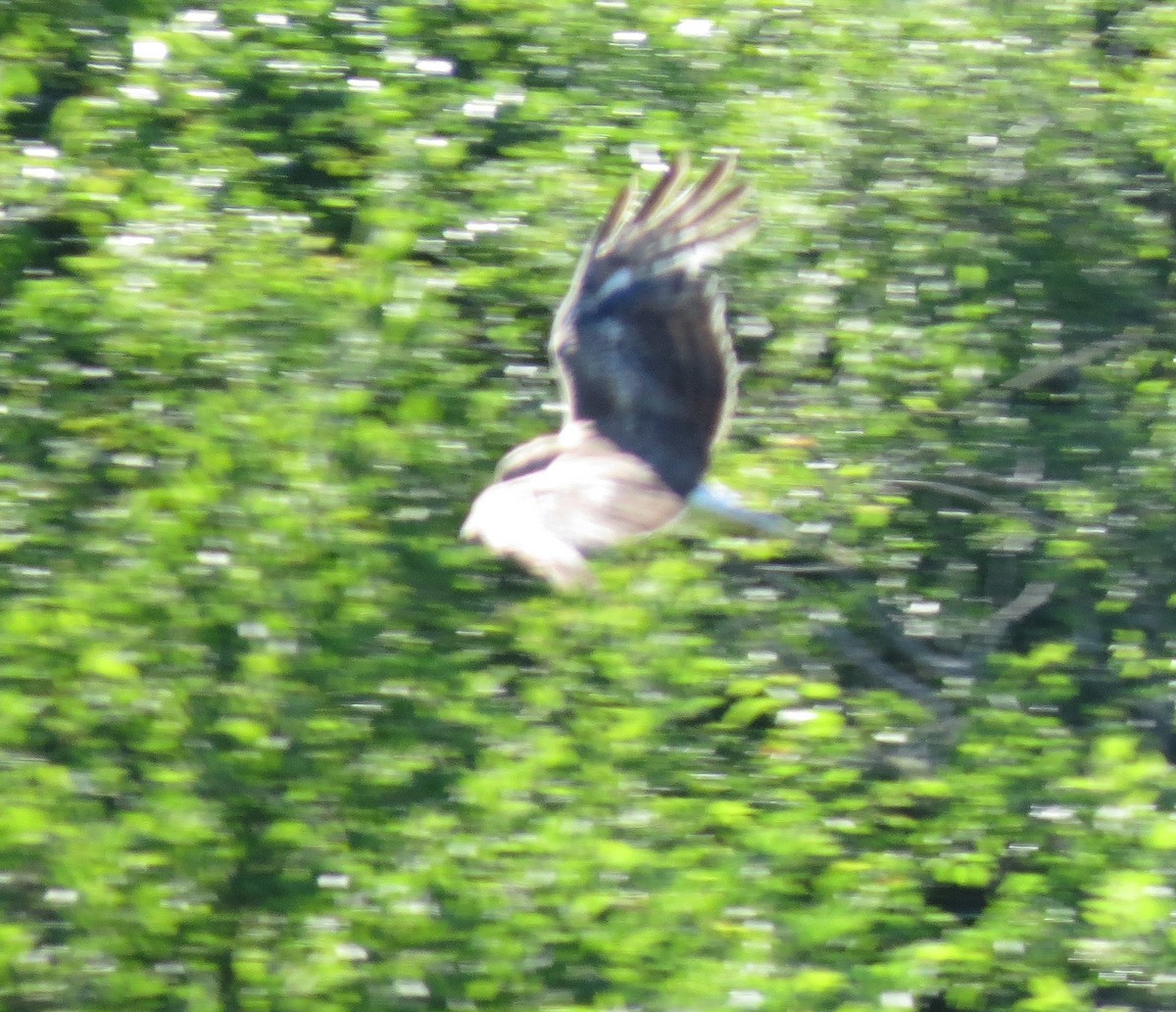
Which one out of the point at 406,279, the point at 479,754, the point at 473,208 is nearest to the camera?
the point at 479,754

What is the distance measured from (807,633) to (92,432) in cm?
171

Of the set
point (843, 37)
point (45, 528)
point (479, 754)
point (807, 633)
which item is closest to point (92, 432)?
point (45, 528)

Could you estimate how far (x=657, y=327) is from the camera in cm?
482

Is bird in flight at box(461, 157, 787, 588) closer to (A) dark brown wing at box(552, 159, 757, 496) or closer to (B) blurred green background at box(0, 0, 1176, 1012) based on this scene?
(A) dark brown wing at box(552, 159, 757, 496)

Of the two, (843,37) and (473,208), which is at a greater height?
(843,37)

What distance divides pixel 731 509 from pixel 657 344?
456mm

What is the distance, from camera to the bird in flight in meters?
4.70

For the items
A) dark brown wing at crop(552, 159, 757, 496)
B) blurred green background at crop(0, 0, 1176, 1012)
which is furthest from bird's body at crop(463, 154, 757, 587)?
blurred green background at crop(0, 0, 1176, 1012)

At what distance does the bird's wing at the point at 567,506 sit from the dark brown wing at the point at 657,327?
0.40 ft

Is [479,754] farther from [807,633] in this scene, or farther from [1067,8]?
[1067,8]

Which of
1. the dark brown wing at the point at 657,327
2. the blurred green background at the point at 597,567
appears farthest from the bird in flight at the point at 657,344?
the blurred green background at the point at 597,567

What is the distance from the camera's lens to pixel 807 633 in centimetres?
478

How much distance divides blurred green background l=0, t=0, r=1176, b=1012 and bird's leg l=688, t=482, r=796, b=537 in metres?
0.07

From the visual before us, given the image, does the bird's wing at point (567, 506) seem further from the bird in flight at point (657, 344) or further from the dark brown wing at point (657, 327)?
the dark brown wing at point (657, 327)
